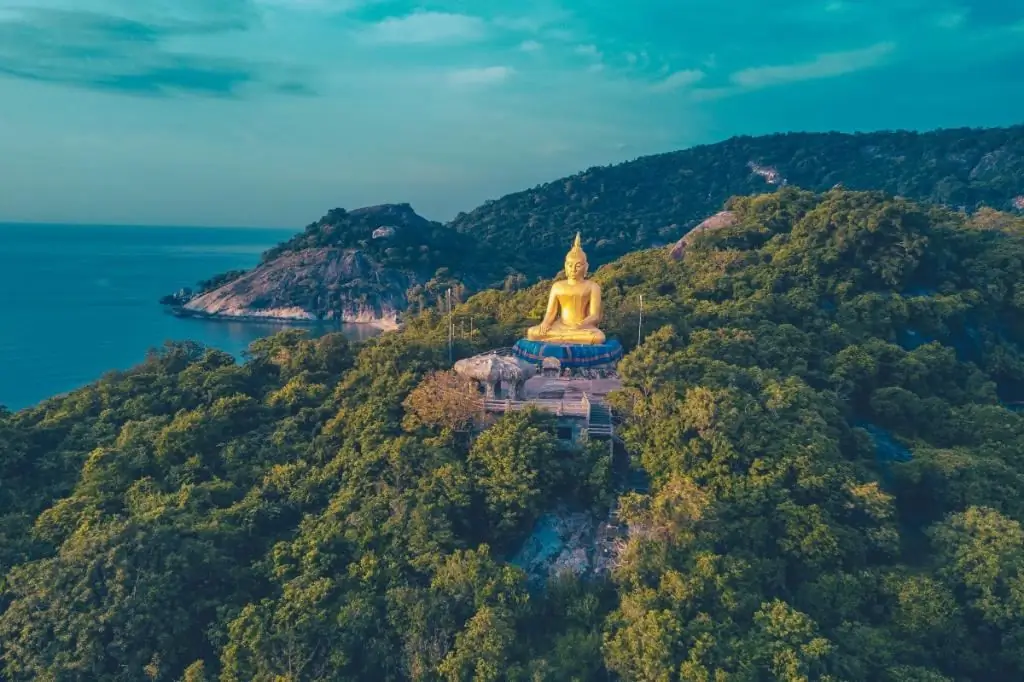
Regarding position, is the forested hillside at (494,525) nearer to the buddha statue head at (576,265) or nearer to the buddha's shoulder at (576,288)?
the buddha's shoulder at (576,288)

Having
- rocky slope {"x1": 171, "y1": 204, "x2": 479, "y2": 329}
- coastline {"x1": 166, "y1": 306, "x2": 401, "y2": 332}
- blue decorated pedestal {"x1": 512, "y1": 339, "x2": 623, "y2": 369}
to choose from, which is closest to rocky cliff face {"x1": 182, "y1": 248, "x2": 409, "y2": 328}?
rocky slope {"x1": 171, "y1": 204, "x2": 479, "y2": 329}

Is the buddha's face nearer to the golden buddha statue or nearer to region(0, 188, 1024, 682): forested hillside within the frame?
the golden buddha statue

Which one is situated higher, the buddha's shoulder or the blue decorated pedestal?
the buddha's shoulder

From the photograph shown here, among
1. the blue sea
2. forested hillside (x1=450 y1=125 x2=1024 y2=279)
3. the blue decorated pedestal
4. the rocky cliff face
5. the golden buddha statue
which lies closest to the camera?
the blue decorated pedestal

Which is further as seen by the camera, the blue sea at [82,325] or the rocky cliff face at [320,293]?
the rocky cliff face at [320,293]

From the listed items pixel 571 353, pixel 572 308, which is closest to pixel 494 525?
pixel 571 353

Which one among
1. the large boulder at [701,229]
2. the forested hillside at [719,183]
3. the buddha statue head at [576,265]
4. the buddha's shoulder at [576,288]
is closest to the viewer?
the buddha's shoulder at [576,288]

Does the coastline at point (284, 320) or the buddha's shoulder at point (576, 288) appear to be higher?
the buddha's shoulder at point (576, 288)

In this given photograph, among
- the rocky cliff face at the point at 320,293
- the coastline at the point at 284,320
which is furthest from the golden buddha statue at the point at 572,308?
the coastline at the point at 284,320
